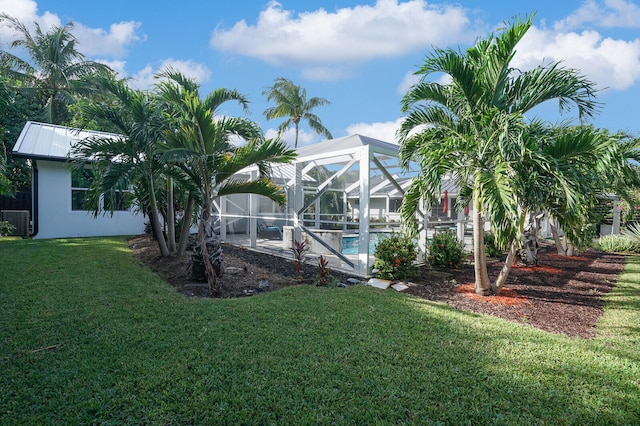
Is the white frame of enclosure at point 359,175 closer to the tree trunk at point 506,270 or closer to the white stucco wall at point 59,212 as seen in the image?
the tree trunk at point 506,270

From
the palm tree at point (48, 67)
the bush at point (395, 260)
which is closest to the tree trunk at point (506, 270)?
the bush at point (395, 260)

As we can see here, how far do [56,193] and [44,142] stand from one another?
1.97m

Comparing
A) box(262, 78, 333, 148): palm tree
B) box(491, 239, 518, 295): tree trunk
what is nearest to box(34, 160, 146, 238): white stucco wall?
box(491, 239, 518, 295): tree trunk

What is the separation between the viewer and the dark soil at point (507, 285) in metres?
4.91

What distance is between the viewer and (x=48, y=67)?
20078 mm

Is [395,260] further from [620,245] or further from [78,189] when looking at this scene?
[78,189]

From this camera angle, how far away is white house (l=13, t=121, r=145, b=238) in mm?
11695

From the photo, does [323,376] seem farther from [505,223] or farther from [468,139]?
[468,139]

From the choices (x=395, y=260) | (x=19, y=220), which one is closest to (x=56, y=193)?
(x=19, y=220)

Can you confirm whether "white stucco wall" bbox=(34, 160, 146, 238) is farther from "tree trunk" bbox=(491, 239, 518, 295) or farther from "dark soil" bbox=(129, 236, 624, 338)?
"tree trunk" bbox=(491, 239, 518, 295)

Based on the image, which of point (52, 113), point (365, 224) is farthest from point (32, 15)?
point (365, 224)

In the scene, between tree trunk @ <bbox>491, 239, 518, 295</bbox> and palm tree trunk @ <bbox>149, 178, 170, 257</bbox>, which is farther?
palm tree trunk @ <bbox>149, 178, 170, 257</bbox>

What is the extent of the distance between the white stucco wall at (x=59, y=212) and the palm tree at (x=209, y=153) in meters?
8.06

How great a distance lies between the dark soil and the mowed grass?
45 centimetres
